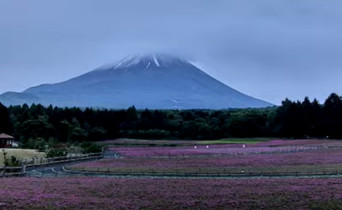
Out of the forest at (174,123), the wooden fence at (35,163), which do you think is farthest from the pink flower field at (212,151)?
the forest at (174,123)

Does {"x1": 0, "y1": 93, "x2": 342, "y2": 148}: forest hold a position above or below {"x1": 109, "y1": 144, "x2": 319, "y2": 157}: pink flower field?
above

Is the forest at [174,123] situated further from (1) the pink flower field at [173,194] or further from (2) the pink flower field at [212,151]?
(1) the pink flower field at [173,194]

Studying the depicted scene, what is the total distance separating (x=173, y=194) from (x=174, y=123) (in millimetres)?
101831

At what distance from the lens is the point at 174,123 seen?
12600cm

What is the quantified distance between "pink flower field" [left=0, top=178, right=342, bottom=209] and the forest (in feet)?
243

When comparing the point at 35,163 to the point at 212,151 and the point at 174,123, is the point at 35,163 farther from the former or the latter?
the point at 174,123

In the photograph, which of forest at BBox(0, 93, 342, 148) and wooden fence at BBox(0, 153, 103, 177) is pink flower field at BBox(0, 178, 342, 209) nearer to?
wooden fence at BBox(0, 153, 103, 177)

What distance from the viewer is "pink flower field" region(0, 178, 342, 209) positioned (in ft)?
67.3

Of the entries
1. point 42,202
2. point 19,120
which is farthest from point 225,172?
point 19,120

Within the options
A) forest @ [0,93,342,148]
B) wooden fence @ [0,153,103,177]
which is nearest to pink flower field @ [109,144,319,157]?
wooden fence @ [0,153,103,177]

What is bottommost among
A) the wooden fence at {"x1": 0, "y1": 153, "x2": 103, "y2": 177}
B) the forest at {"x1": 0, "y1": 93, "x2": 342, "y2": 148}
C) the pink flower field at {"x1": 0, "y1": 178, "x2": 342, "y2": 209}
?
the pink flower field at {"x1": 0, "y1": 178, "x2": 342, "y2": 209}

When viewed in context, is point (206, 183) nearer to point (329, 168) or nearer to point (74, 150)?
point (329, 168)

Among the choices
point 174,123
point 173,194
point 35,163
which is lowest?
point 173,194

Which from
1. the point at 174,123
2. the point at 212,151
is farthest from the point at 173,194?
the point at 174,123
